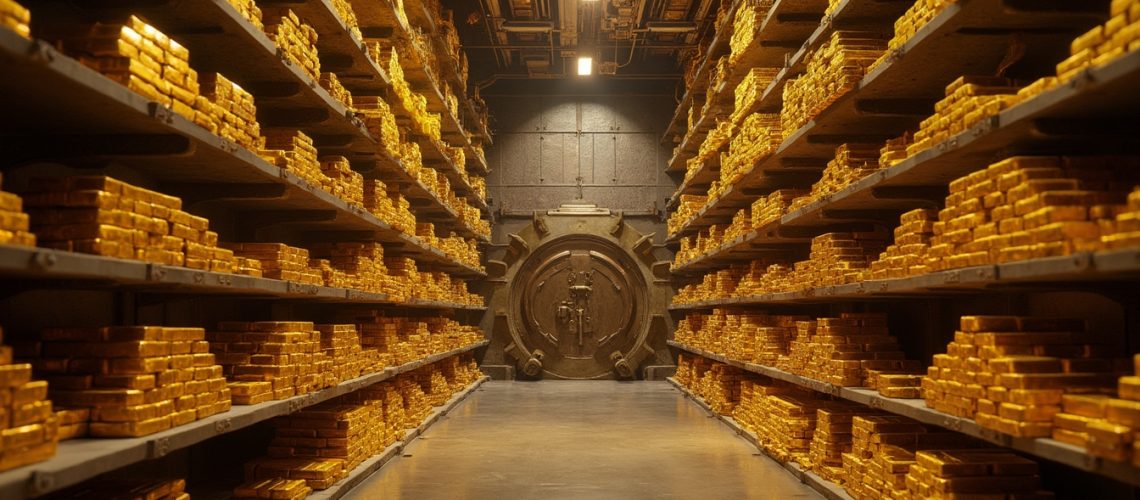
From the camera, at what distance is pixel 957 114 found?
422cm

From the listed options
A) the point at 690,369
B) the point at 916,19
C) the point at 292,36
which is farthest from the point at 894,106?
the point at 690,369

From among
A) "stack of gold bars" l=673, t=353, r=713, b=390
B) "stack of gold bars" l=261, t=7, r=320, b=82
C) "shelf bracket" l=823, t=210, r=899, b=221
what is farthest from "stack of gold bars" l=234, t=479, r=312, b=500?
"stack of gold bars" l=673, t=353, r=713, b=390

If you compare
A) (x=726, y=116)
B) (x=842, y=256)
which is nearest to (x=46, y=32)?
(x=842, y=256)

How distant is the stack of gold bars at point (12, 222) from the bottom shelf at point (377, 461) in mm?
3231

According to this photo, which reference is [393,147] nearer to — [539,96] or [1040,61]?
[1040,61]

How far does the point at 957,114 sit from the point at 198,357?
3829mm

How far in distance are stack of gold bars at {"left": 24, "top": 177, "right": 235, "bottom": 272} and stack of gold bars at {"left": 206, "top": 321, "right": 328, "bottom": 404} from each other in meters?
1.44

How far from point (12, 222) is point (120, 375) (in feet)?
3.41

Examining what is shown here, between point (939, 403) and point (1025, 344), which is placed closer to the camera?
point (1025, 344)

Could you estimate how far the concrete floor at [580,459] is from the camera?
20.8 ft

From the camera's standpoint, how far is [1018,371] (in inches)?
142

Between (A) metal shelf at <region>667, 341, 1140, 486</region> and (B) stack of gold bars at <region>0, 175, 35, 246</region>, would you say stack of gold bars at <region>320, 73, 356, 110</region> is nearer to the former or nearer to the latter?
(B) stack of gold bars at <region>0, 175, 35, 246</region>

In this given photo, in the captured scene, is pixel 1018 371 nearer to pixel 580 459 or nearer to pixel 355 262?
pixel 580 459

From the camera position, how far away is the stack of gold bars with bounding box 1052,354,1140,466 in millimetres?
2873
